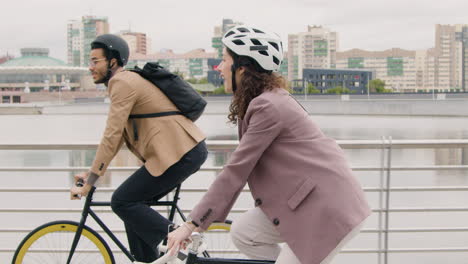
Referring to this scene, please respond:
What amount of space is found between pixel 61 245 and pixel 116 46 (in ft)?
3.46

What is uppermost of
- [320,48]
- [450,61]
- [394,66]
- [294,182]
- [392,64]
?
[320,48]

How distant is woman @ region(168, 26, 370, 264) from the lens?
226 cm

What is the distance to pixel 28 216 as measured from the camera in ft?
28.9

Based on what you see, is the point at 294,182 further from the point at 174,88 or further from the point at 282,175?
the point at 174,88

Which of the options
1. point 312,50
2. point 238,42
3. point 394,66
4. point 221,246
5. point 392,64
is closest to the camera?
point 238,42

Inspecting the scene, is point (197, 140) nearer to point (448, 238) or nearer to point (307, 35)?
point (448, 238)

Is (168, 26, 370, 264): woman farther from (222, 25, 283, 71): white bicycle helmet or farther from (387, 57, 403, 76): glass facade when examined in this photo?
(387, 57, 403, 76): glass facade

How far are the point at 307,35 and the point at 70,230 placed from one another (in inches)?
7314

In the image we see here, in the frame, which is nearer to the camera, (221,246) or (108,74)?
(108,74)

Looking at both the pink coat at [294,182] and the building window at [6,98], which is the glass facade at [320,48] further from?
the pink coat at [294,182]

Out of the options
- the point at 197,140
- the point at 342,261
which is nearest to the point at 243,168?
the point at 197,140

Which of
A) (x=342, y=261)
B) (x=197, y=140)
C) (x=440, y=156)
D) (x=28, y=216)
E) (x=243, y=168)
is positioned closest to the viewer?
(x=243, y=168)

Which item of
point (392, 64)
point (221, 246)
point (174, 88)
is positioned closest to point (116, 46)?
point (174, 88)

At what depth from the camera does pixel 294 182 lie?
2295 millimetres
